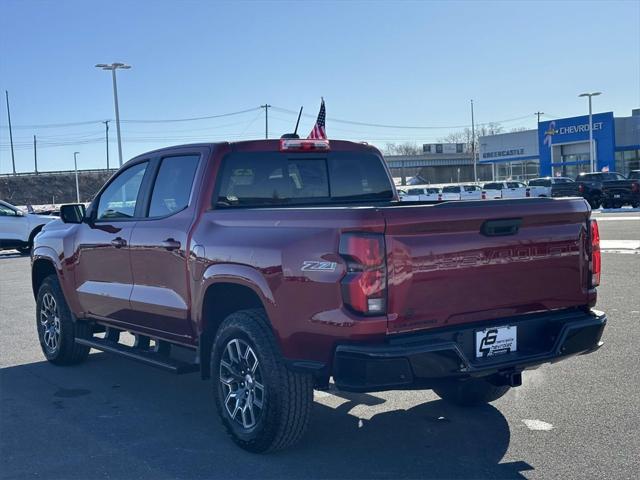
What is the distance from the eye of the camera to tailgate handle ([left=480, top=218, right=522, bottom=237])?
175 inches

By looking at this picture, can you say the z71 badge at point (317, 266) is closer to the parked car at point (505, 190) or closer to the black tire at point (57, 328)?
the black tire at point (57, 328)

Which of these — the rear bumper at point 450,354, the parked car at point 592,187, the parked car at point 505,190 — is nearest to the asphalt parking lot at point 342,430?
the rear bumper at point 450,354

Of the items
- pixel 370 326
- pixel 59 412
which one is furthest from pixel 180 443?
pixel 370 326

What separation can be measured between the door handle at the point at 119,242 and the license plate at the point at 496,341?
3.13 m

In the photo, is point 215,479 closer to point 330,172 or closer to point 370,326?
point 370,326

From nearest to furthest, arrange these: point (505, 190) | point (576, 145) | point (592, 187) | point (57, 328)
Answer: point (57, 328), point (592, 187), point (505, 190), point (576, 145)

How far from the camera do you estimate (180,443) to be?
5.12 m

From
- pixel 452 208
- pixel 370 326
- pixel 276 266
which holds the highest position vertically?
pixel 452 208

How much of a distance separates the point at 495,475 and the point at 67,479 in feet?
8.17

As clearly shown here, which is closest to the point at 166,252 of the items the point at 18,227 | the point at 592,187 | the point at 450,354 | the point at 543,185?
the point at 450,354

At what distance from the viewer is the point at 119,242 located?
A: 6.31 meters

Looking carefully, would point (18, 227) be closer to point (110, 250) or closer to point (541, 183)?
point (110, 250)

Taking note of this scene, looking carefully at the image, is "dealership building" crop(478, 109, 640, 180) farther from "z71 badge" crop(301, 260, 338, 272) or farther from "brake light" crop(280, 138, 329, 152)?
"z71 badge" crop(301, 260, 338, 272)

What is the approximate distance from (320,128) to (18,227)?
54.9ft
